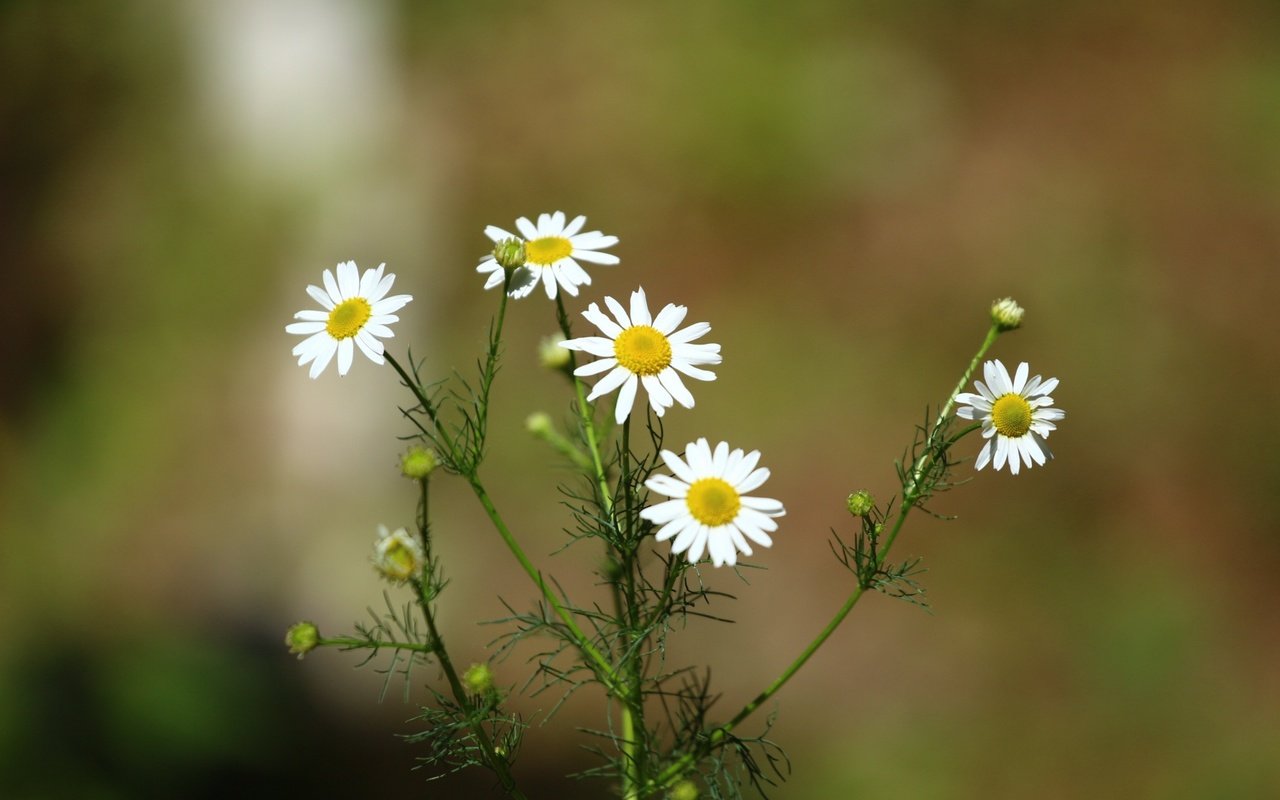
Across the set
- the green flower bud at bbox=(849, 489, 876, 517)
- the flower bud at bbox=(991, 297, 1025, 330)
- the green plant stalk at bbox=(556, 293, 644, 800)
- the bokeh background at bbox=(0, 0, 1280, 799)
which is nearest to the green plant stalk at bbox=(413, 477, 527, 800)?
the green plant stalk at bbox=(556, 293, 644, 800)

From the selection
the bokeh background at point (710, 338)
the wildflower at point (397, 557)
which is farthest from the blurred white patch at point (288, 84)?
the wildflower at point (397, 557)

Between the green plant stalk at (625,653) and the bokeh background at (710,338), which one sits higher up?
the bokeh background at (710,338)

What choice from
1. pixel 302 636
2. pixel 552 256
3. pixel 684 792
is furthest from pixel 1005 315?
pixel 302 636

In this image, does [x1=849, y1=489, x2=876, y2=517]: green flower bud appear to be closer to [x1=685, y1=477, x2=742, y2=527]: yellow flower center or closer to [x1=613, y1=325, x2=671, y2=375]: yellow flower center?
[x1=685, y1=477, x2=742, y2=527]: yellow flower center

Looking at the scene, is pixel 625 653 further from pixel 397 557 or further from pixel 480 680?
pixel 397 557

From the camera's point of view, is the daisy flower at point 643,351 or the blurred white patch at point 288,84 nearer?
→ the daisy flower at point 643,351

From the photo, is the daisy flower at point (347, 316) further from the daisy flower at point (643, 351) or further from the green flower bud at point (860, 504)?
the green flower bud at point (860, 504)
